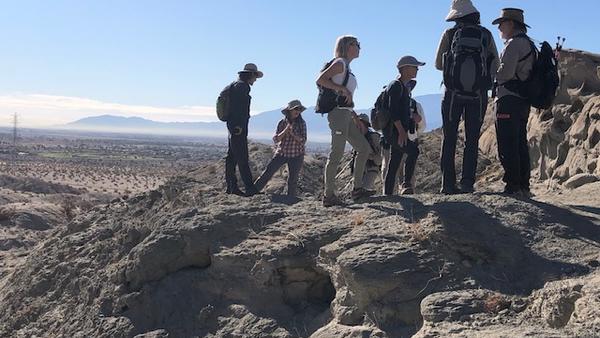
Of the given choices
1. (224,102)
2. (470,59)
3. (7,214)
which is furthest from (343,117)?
(7,214)

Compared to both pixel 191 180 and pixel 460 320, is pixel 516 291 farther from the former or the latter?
pixel 191 180

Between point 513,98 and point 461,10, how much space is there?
1.08 metres

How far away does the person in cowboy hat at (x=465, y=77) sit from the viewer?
6.85m

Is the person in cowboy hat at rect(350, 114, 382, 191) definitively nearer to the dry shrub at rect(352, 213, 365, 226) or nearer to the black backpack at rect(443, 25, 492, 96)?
the dry shrub at rect(352, 213, 365, 226)

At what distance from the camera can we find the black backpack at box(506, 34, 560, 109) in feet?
22.2

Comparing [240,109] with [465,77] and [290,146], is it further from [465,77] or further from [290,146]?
[465,77]

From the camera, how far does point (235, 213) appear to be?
7684 millimetres

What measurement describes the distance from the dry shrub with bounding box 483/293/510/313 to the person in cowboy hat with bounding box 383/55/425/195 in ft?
8.75

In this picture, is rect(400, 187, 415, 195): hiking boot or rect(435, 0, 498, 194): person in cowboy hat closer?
rect(435, 0, 498, 194): person in cowboy hat

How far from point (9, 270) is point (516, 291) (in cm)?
946

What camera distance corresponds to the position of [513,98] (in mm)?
6938

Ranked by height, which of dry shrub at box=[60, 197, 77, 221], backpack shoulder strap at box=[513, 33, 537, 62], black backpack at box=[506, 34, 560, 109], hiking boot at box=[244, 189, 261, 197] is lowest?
dry shrub at box=[60, 197, 77, 221]

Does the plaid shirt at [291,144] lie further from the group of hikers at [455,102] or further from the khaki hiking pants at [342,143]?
the khaki hiking pants at [342,143]

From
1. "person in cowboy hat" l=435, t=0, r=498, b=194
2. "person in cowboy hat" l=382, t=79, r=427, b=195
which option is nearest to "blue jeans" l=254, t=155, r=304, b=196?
"person in cowboy hat" l=382, t=79, r=427, b=195
